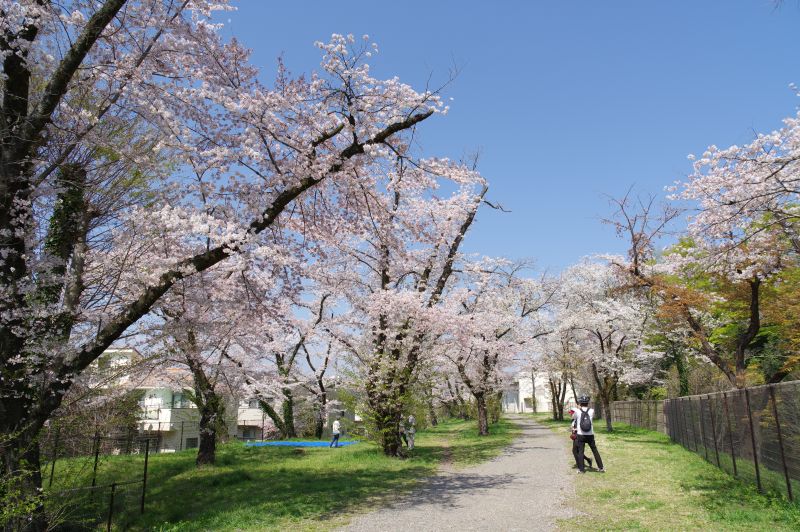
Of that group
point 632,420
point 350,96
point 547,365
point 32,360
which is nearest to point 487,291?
point 632,420

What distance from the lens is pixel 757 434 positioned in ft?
28.9

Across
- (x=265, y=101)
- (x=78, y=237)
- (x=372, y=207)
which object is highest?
(x=265, y=101)

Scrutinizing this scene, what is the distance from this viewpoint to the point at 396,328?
17.9 metres

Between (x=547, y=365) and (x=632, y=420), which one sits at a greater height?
(x=547, y=365)

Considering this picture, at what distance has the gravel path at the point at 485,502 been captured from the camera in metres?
7.64

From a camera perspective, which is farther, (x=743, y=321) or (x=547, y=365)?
(x=547, y=365)

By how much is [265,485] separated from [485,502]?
5.82 m

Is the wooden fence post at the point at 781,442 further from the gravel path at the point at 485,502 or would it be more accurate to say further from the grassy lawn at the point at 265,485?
the grassy lawn at the point at 265,485

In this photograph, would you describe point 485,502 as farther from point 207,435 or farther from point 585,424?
point 207,435

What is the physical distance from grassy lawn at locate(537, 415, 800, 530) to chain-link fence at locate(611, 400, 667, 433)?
11.6 metres

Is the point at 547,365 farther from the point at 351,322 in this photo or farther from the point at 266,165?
the point at 266,165

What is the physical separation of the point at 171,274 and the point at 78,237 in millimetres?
3210

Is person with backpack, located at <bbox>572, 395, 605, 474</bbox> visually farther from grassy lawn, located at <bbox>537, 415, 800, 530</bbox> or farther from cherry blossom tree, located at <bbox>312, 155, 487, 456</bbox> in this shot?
cherry blossom tree, located at <bbox>312, 155, 487, 456</bbox>

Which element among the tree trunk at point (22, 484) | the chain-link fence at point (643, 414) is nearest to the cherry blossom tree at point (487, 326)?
the chain-link fence at point (643, 414)
